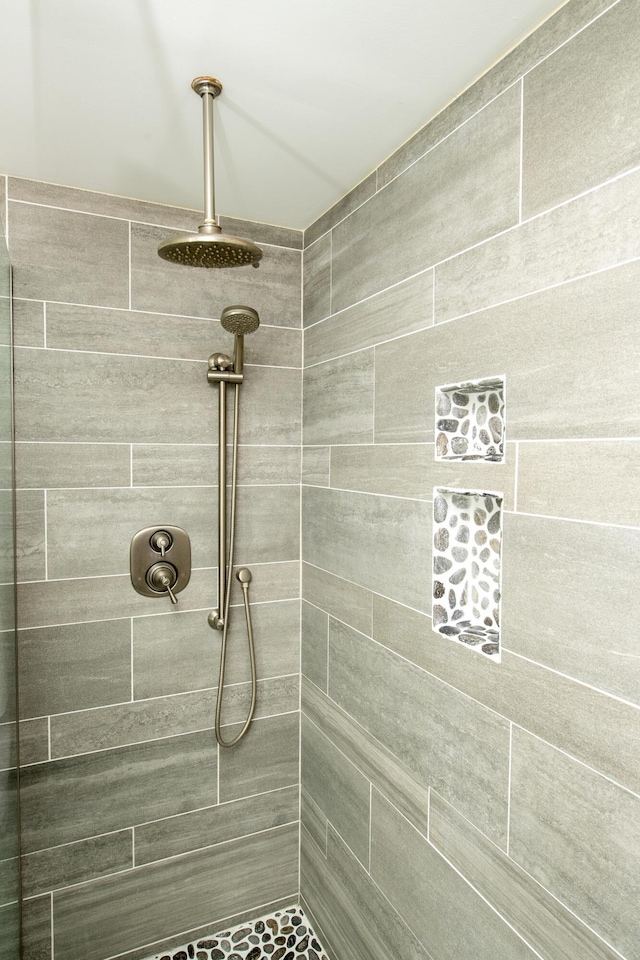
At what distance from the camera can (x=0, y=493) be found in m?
1.43

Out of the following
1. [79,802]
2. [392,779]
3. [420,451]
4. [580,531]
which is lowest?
[79,802]

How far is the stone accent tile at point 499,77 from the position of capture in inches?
37.6

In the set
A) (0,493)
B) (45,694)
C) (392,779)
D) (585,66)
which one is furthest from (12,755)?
(585,66)

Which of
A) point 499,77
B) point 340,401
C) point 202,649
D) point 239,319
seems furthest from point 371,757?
point 499,77

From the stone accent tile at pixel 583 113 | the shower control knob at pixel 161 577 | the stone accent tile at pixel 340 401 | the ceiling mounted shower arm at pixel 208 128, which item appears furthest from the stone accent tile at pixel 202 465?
the stone accent tile at pixel 583 113

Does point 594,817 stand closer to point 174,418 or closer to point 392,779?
point 392,779

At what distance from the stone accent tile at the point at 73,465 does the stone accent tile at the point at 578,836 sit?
1.30m

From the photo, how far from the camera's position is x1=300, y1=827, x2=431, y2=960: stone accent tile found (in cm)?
146

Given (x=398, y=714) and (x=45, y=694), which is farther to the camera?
(x=45, y=694)

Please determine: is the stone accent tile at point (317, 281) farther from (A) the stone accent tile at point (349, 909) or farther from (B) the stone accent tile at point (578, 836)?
(A) the stone accent tile at point (349, 909)

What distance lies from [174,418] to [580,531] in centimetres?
128

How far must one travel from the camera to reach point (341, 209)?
1731 mm

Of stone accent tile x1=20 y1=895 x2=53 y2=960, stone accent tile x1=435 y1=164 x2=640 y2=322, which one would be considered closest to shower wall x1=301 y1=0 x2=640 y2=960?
stone accent tile x1=435 y1=164 x2=640 y2=322

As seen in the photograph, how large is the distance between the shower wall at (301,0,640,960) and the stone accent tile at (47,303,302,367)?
0.27 meters
